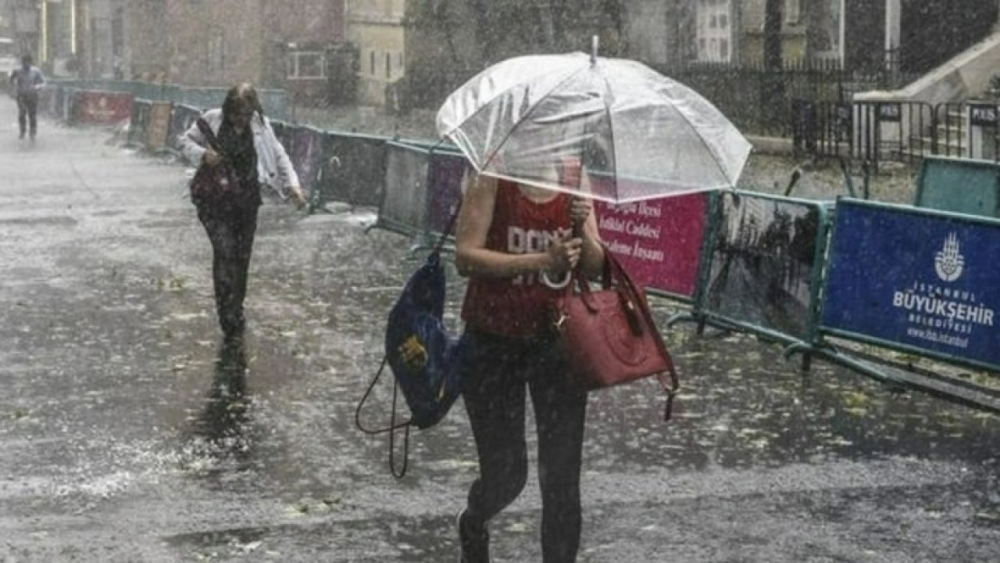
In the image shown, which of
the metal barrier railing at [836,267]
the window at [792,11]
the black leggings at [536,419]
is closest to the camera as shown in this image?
the black leggings at [536,419]

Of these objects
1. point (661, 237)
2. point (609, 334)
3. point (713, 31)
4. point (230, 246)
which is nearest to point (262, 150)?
point (230, 246)

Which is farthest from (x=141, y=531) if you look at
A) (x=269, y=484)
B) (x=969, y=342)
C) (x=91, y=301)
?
(x=91, y=301)

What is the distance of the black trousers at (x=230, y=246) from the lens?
13547 millimetres

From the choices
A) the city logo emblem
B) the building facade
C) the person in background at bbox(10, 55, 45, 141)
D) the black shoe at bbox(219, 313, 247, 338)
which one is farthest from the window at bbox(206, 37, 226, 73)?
the city logo emblem

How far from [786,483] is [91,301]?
27.5 feet

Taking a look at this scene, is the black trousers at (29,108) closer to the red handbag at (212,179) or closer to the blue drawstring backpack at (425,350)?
the red handbag at (212,179)

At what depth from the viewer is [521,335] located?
21.2ft

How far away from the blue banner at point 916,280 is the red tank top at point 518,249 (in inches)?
215

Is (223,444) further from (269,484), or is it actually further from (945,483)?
(945,483)

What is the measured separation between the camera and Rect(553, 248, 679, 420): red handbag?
6.36 metres

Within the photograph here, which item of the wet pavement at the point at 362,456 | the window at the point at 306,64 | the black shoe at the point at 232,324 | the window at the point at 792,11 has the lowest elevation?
the wet pavement at the point at 362,456

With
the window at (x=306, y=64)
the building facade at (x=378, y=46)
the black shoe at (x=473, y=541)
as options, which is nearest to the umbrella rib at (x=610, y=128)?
the black shoe at (x=473, y=541)

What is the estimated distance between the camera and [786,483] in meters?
9.35

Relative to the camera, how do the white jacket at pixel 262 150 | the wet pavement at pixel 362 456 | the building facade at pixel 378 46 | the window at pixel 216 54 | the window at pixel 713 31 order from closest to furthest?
the wet pavement at pixel 362 456 → the white jacket at pixel 262 150 → the window at pixel 713 31 → the building facade at pixel 378 46 → the window at pixel 216 54
